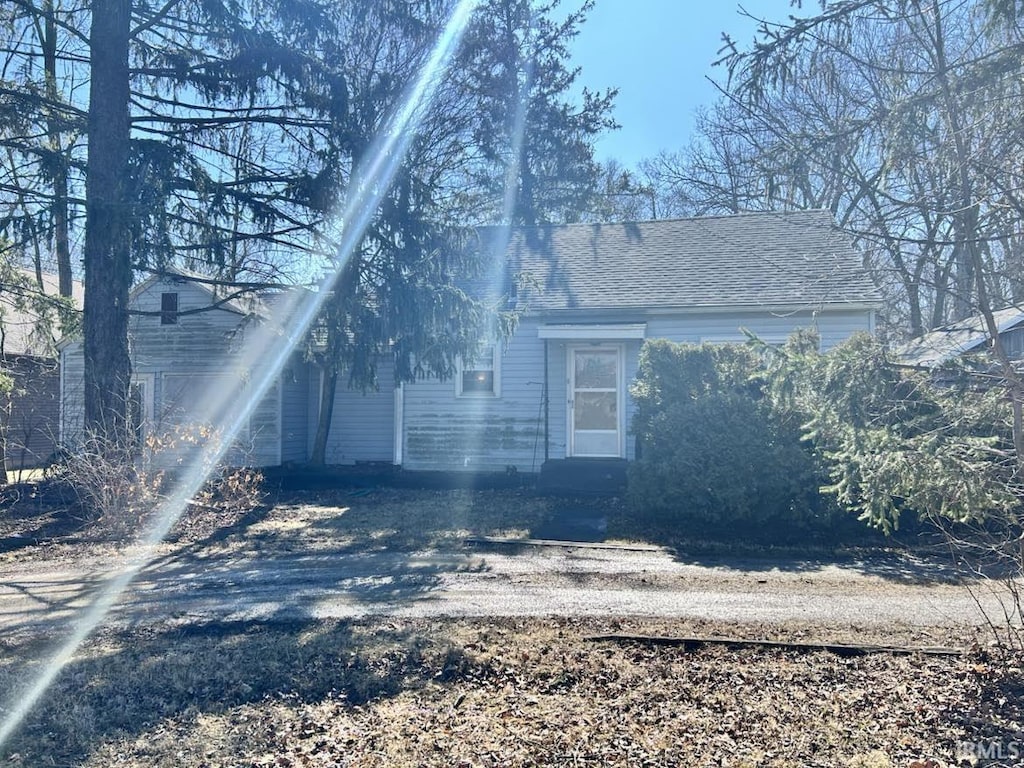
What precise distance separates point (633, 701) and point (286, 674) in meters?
2.20

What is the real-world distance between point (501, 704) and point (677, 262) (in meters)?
11.9

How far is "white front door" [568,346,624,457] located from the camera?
514 inches

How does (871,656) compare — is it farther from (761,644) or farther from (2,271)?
(2,271)

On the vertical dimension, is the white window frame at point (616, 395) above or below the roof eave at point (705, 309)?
below

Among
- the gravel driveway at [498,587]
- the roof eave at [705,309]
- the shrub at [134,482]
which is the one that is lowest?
the gravel driveway at [498,587]

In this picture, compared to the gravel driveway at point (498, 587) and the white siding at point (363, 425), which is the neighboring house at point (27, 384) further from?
the gravel driveway at point (498, 587)

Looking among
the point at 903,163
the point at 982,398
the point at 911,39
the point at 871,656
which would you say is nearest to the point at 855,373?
the point at 982,398

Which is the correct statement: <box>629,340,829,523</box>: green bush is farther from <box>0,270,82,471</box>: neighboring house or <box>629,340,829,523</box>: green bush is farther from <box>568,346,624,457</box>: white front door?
<box>0,270,82,471</box>: neighboring house

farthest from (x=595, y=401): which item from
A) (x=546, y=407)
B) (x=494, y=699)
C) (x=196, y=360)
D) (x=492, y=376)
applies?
(x=494, y=699)

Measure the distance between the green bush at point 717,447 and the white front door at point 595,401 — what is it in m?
3.27

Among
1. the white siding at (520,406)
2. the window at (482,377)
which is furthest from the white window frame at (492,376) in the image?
the white siding at (520,406)

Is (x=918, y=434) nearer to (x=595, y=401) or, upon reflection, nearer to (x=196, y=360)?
(x=595, y=401)

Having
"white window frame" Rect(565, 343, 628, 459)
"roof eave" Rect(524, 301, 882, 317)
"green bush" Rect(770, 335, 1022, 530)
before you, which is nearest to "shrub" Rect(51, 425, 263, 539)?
"white window frame" Rect(565, 343, 628, 459)

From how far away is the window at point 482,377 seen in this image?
45.1 ft
